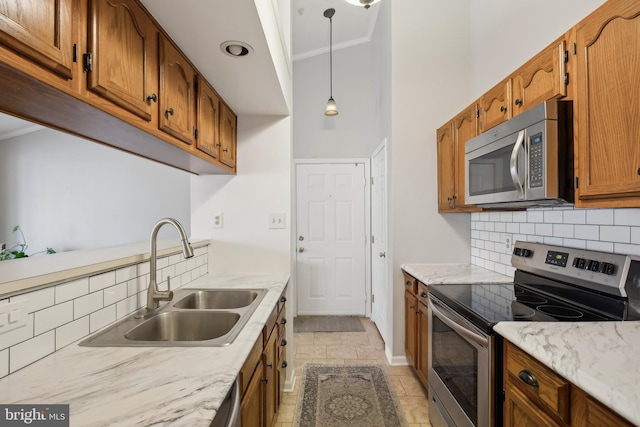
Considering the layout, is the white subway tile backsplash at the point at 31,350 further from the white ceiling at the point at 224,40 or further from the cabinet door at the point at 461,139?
the cabinet door at the point at 461,139

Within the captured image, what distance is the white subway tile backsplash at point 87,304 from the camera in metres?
1.07

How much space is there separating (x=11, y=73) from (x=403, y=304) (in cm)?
269

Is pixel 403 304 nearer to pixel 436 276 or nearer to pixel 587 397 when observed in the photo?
pixel 436 276

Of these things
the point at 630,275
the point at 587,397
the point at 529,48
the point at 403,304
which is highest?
the point at 529,48

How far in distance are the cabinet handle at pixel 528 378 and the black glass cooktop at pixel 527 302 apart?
0.65 ft

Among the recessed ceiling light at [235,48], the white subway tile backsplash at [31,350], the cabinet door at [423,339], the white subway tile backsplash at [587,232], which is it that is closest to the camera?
the white subway tile backsplash at [31,350]

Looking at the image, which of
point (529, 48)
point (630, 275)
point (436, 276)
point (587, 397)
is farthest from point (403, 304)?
point (529, 48)

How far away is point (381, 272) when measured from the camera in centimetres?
337

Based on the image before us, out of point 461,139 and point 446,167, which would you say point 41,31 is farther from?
point 446,167

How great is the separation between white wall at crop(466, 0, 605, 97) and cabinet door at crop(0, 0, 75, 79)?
2.21m

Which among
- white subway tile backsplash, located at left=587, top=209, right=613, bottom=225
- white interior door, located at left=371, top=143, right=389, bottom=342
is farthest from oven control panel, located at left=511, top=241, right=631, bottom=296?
white interior door, located at left=371, top=143, right=389, bottom=342

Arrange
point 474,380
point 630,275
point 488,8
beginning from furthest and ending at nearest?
1. point 488,8
2. point 474,380
3. point 630,275
